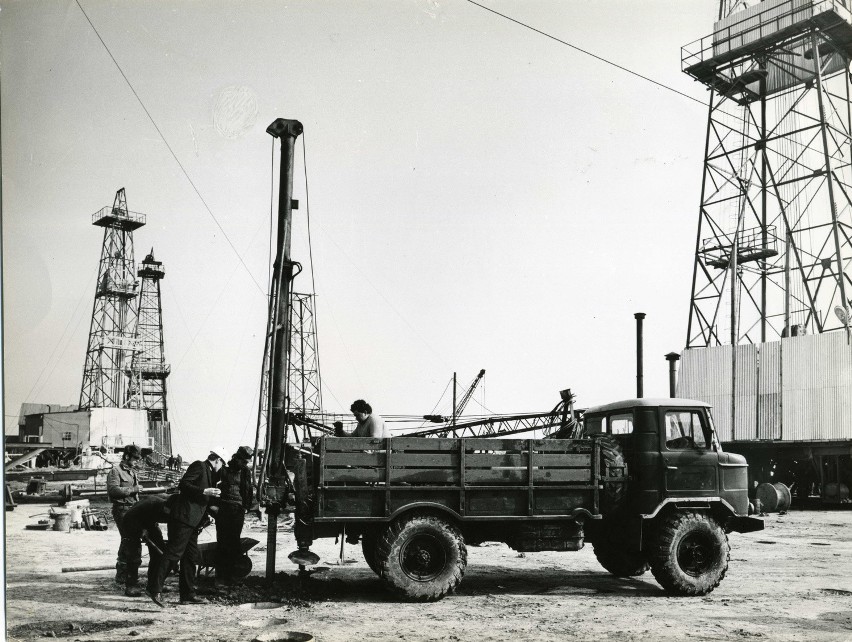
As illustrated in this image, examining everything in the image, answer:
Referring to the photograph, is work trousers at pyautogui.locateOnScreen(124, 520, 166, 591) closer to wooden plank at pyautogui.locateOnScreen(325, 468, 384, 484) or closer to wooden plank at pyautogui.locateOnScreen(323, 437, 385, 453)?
wooden plank at pyautogui.locateOnScreen(325, 468, 384, 484)

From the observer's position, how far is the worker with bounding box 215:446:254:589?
28.7ft

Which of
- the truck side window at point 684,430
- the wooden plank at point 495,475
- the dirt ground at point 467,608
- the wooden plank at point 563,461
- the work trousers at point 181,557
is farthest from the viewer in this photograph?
the truck side window at point 684,430

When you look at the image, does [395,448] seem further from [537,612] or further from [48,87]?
[48,87]

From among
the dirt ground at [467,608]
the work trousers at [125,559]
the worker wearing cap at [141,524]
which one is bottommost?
the dirt ground at [467,608]

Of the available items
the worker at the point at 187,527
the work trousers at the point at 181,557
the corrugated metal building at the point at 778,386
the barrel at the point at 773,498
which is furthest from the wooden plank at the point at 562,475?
the corrugated metal building at the point at 778,386

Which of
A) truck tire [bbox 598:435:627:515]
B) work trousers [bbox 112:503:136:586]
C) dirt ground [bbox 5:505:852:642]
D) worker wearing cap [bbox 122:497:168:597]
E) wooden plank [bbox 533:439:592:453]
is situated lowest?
dirt ground [bbox 5:505:852:642]

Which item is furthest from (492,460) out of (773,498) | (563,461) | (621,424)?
(773,498)

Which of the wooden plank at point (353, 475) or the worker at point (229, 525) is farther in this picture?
the worker at point (229, 525)

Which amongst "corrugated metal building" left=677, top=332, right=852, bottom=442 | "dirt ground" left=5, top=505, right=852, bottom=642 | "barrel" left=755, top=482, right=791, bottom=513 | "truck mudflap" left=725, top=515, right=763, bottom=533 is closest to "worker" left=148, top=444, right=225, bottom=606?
"dirt ground" left=5, top=505, right=852, bottom=642

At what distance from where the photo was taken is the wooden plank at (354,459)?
8.20m

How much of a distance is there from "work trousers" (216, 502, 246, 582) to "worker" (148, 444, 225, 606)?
0.59m

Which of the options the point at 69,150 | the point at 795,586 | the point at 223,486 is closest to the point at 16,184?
the point at 69,150

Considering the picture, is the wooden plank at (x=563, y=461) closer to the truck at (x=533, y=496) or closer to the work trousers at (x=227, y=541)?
the truck at (x=533, y=496)

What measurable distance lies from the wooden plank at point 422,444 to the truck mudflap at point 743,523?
153 inches
